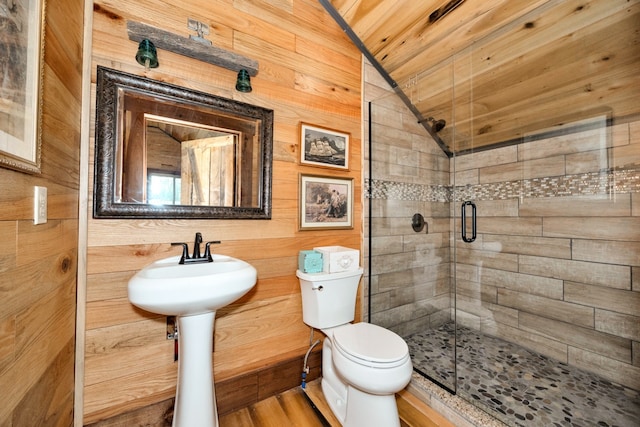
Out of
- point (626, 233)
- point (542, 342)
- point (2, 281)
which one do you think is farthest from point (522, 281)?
point (2, 281)

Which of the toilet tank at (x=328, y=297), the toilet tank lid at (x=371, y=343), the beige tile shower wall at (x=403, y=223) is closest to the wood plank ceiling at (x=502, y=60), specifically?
the beige tile shower wall at (x=403, y=223)

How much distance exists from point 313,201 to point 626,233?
77.7 inches

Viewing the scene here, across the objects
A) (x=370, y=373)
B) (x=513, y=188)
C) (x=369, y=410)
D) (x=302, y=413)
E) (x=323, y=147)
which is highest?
(x=323, y=147)

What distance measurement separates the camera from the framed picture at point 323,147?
1.74 metres

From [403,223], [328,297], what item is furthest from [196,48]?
[403,223]

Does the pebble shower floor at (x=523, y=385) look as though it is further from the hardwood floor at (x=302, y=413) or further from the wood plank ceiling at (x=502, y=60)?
the wood plank ceiling at (x=502, y=60)

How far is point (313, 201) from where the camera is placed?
70.0 inches

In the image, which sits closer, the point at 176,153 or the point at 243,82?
the point at 176,153

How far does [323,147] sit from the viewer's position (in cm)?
182

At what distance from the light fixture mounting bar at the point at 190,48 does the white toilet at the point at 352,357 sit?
128 centimetres

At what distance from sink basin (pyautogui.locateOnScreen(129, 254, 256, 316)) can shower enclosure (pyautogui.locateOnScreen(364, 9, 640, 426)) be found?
1.23m

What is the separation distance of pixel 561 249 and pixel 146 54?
2.84m

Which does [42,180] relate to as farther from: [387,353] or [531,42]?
[531,42]

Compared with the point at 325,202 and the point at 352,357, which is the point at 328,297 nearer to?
the point at 352,357
